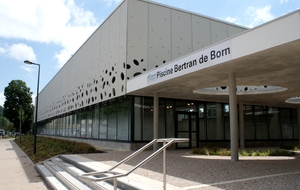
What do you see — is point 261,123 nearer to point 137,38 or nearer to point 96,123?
point 137,38

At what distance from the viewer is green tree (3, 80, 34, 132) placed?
237 ft

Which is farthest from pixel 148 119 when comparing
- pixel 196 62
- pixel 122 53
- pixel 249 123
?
pixel 249 123

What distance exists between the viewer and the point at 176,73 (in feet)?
37.1

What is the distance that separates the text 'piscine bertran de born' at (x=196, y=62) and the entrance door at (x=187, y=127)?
6.45 meters

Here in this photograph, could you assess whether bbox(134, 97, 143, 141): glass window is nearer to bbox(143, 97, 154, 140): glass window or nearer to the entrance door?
bbox(143, 97, 154, 140): glass window

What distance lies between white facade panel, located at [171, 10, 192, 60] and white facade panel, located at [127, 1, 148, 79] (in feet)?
7.17

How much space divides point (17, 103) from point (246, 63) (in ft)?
249

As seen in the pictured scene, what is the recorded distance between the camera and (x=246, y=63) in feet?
30.4

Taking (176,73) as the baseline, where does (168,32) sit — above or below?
above

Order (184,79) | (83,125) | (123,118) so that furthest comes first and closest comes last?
(83,125)
(123,118)
(184,79)

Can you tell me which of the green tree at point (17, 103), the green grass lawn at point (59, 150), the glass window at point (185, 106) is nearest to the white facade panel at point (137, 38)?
the glass window at point (185, 106)

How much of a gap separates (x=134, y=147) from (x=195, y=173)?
9.28m

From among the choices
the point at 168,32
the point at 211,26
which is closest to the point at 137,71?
the point at 168,32

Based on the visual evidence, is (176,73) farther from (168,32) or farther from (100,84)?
(100,84)
